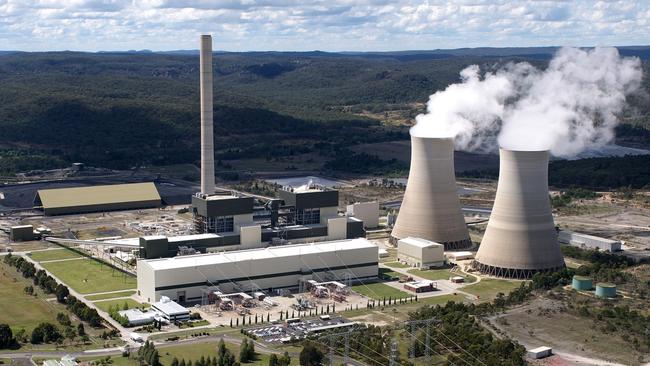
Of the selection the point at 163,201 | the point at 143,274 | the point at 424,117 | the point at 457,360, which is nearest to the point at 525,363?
the point at 457,360

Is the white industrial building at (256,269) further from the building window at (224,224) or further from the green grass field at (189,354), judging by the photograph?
the green grass field at (189,354)

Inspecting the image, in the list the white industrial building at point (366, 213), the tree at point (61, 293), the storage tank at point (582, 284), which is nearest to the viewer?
the tree at point (61, 293)

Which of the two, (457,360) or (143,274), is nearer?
(457,360)

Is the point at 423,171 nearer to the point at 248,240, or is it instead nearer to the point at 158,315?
the point at 248,240

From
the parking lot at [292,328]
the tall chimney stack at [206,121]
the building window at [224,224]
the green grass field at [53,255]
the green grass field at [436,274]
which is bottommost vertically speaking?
the green grass field at [436,274]

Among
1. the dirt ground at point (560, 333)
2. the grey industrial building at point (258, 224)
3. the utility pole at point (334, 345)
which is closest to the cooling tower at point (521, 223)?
the dirt ground at point (560, 333)
